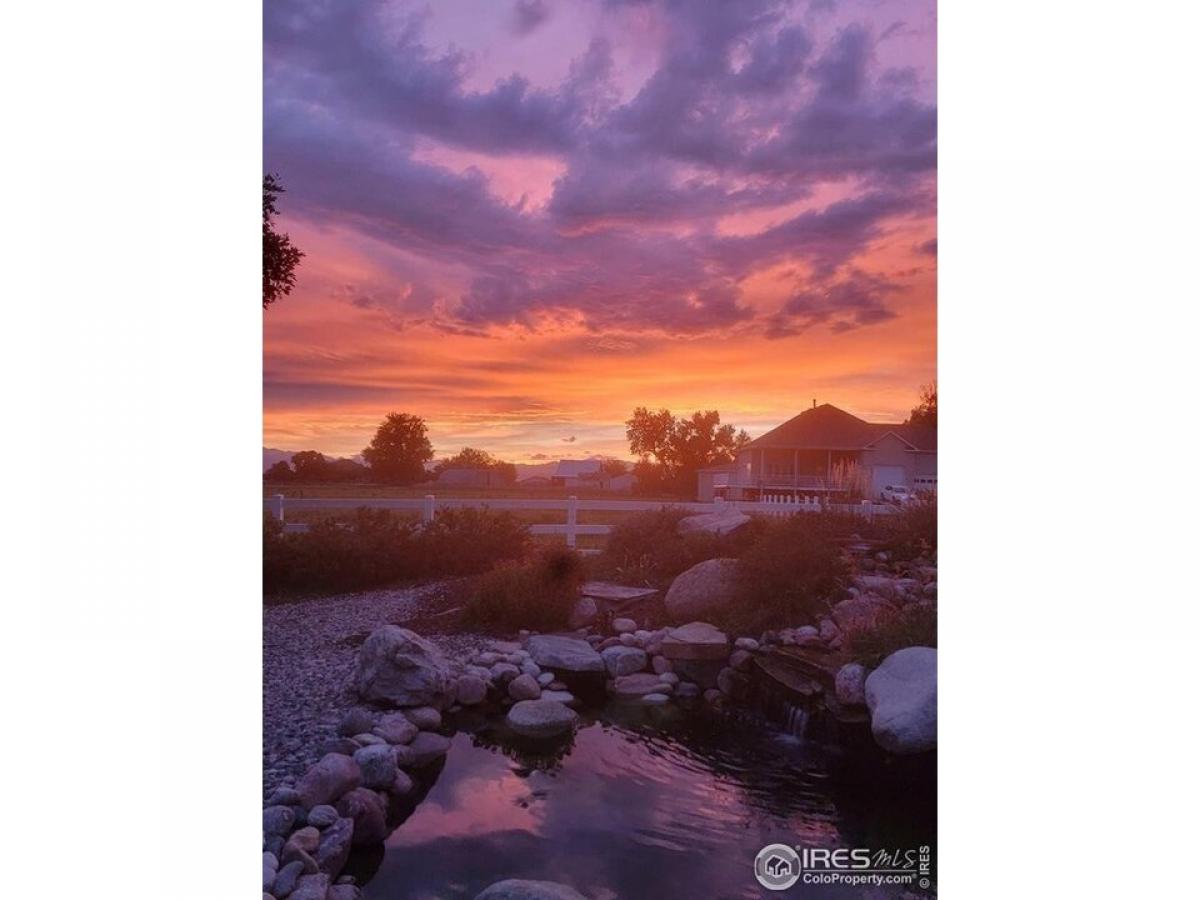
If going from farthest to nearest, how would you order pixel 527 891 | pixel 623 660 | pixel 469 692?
pixel 623 660 < pixel 469 692 < pixel 527 891

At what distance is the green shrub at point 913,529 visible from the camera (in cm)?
469

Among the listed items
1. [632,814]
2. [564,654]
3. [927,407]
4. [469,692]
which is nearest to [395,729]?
[469,692]

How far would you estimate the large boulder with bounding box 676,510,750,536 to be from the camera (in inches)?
194

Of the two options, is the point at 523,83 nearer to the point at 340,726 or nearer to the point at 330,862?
the point at 340,726

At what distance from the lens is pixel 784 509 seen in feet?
16.4

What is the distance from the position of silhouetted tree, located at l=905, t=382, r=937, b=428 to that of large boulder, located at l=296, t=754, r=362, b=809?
10.8 feet

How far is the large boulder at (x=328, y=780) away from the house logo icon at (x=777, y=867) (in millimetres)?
1944

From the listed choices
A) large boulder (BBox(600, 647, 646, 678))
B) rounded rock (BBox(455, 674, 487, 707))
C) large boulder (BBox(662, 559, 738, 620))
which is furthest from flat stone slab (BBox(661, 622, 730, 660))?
rounded rock (BBox(455, 674, 487, 707))

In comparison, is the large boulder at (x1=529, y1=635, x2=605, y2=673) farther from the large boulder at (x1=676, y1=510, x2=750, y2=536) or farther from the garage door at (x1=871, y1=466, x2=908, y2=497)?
the garage door at (x1=871, y1=466, x2=908, y2=497)

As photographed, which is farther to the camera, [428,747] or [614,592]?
[614,592]

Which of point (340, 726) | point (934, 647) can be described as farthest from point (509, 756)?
point (934, 647)

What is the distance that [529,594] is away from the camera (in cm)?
488

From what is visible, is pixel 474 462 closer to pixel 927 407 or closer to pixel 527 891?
pixel 527 891

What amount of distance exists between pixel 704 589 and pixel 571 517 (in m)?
0.85
